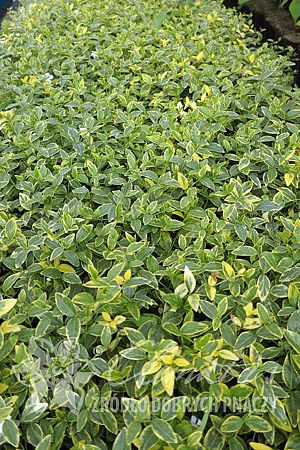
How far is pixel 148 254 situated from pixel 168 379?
0.46m

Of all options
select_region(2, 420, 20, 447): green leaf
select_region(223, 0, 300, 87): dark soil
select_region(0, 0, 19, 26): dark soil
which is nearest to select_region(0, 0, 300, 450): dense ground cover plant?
select_region(2, 420, 20, 447): green leaf

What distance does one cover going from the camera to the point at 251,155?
67.5 inches

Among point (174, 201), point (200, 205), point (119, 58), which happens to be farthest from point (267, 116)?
point (119, 58)

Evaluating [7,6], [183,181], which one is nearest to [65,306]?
[183,181]

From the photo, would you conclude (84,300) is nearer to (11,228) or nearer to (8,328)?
(8,328)

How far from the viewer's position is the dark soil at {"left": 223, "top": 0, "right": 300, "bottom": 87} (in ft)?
9.70

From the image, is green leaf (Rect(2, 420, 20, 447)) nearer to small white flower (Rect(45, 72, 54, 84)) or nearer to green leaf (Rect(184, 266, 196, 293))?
green leaf (Rect(184, 266, 196, 293))

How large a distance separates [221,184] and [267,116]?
51cm

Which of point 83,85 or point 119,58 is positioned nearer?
point 83,85

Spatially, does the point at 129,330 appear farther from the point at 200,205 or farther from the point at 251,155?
the point at 251,155

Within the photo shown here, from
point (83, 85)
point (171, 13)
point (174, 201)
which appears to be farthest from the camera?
point (171, 13)

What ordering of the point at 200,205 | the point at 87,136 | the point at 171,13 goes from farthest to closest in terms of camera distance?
1. the point at 171,13
2. the point at 87,136
3. the point at 200,205

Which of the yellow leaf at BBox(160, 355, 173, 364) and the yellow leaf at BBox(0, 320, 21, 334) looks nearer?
the yellow leaf at BBox(160, 355, 173, 364)

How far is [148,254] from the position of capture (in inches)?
52.2
